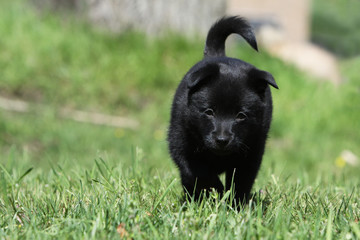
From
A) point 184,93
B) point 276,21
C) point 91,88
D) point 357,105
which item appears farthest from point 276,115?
point 276,21

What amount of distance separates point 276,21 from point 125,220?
1009 cm

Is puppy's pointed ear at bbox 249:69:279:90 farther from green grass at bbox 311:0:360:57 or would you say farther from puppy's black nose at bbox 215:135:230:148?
green grass at bbox 311:0:360:57

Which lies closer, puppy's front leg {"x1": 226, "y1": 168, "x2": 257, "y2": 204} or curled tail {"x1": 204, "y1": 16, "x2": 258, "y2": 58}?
puppy's front leg {"x1": 226, "y1": 168, "x2": 257, "y2": 204}

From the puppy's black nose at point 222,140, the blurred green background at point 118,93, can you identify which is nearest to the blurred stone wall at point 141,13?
the blurred green background at point 118,93

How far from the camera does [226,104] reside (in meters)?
3.03

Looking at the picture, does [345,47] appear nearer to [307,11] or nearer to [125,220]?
[307,11]

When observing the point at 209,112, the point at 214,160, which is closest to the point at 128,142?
the point at 214,160

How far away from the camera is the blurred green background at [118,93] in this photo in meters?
6.14

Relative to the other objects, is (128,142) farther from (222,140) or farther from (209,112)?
(222,140)

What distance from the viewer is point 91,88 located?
282 inches

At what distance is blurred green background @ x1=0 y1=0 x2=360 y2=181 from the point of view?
614 cm

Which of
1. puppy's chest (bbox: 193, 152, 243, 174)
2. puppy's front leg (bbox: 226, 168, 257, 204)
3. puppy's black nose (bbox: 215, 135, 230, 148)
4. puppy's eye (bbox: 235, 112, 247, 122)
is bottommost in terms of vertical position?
puppy's front leg (bbox: 226, 168, 257, 204)

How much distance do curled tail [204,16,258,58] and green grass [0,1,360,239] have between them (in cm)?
83

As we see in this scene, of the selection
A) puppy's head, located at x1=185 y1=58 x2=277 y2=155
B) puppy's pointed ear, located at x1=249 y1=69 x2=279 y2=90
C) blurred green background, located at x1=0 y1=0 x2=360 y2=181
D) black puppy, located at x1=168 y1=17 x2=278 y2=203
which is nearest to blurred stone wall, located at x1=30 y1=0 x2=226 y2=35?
blurred green background, located at x1=0 y1=0 x2=360 y2=181
